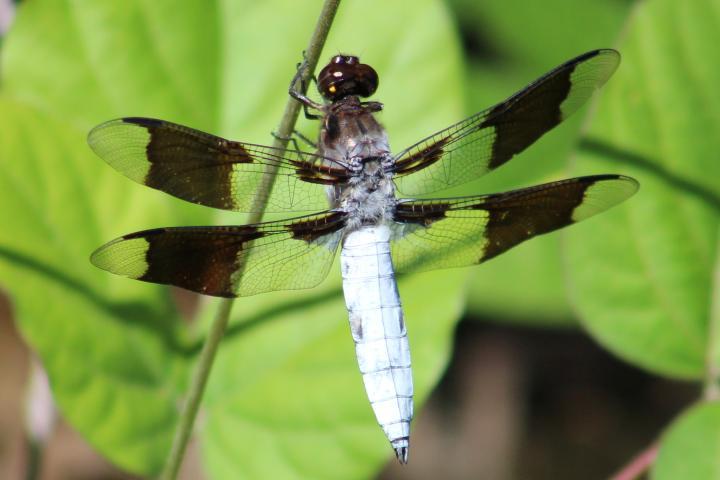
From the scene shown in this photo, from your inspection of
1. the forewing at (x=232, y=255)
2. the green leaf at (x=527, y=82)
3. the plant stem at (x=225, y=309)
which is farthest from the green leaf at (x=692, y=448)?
the green leaf at (x=527, y=82)

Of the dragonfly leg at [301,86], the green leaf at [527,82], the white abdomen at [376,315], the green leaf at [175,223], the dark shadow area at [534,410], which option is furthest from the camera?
the dark shadow area at [534,410]

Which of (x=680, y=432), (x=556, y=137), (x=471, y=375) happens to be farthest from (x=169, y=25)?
(x=471, y=375)

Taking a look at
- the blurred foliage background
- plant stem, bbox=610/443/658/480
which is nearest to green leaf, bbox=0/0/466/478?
the blurred foliage background

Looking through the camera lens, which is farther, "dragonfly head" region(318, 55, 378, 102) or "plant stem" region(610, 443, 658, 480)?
"plant stem" region(610, 443, 658, 480)

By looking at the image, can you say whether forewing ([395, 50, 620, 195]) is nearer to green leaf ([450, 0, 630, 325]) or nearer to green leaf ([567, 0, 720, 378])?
green leaf ([567, 0, 720, 378])

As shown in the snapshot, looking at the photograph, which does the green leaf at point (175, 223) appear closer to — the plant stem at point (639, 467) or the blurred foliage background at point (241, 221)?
the blurred foliage background at point (241, 221)

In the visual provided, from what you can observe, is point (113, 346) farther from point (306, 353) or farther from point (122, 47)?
point (122, 47)
